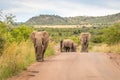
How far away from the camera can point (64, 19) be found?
195 m

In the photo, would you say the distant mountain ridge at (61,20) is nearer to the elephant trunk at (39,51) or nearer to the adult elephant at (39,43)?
the adult elephant at (39,43)

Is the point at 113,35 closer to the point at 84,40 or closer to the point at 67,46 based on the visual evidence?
the point at 84,40

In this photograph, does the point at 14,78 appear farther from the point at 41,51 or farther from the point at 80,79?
the point at 41,51

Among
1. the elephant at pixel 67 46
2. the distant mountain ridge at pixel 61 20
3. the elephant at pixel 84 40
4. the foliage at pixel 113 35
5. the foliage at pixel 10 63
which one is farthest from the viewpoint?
the distant mountain ridge at pixel 61 20

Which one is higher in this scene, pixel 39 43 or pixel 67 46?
pixel 39 43

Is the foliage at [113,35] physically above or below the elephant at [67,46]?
above

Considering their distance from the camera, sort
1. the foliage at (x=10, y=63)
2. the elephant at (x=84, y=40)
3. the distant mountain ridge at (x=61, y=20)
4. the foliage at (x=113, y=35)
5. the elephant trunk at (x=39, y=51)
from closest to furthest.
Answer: the foliage at (x=10, y=63) → the elephant trunk at (x=39, y=51) → the foliage at (x=113, y=35) → the elephant at (x=84, y=40) → the distant mountain ridge at (x=61, y=20)

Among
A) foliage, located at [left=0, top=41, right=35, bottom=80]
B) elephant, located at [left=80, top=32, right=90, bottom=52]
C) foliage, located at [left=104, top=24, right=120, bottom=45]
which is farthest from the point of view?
elephant, located at [left=80, top=32, right=90, bottom=52]

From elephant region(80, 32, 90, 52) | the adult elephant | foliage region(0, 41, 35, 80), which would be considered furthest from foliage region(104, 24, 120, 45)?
foliage region(0, 41, 35, 80)

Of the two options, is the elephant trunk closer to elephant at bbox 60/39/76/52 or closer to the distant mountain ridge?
elephant at bbox 60/39/76/52

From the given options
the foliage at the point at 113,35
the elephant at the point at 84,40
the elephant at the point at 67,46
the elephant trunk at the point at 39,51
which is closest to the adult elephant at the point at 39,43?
the elephant trunk at the point at 39,51

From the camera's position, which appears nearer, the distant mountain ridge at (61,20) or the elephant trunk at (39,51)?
the elephant trunk at (39,51)

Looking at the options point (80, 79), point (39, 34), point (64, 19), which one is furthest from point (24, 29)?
point (64, 19)

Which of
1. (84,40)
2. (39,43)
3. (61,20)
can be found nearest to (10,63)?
(39,43)
